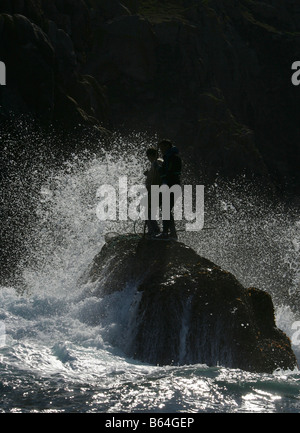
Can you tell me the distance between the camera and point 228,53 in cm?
8338

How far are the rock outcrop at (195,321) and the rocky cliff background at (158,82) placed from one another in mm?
26081

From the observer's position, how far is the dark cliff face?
4909 centimetres

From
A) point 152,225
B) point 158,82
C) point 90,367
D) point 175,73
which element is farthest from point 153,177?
point 175,73

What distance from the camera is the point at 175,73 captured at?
7756cm

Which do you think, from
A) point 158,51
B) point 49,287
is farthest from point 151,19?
point 49,287

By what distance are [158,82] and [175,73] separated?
3069 millimetres

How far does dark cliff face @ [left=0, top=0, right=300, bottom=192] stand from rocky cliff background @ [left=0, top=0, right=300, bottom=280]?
16 cm

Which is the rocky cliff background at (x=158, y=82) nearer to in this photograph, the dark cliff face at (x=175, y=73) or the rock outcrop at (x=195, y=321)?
the dark cliff face at (x=175, y=73)

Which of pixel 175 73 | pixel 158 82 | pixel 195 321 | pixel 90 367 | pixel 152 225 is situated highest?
pixel 175 73

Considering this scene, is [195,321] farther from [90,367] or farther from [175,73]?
[175,73]

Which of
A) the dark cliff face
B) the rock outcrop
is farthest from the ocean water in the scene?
the dark cliff face

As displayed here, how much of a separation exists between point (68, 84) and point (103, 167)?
29.3 metres

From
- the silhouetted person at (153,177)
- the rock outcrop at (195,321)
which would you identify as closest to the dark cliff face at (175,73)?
the silhouetted person at (153,177)
